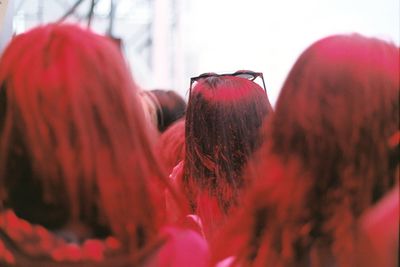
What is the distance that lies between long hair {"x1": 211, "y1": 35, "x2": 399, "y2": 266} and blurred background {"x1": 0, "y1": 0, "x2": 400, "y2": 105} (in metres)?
1.92

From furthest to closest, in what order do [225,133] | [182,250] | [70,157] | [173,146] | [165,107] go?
1. [165,107]
2. [173,146]
3. [225,133]
4. [182,250]
5. [70,157]

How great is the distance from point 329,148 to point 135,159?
0.26m

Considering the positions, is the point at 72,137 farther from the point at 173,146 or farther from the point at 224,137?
the point at 173,146

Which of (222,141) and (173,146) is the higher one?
(222,141)

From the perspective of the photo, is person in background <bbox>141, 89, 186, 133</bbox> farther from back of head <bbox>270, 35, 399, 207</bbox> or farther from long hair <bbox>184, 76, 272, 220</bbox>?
back of head <bbox>270, 35, 399, 207</bbox>

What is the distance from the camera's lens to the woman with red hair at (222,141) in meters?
1.37

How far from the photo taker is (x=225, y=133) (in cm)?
137

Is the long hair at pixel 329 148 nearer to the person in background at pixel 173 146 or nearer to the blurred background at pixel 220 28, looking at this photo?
the person in background at pixel 173 146

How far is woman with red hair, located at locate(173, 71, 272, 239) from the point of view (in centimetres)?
137

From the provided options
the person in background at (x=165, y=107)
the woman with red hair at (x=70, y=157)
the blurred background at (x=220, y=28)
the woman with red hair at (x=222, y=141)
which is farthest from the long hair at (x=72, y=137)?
the blurred background at (x=220, y=28)

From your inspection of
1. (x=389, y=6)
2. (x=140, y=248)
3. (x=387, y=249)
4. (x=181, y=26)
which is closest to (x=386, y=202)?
(x=387, y=249)

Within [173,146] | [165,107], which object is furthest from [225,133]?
[165,107]

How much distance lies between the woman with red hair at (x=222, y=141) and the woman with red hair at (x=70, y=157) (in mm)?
647

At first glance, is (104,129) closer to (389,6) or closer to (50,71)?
(50,71)
